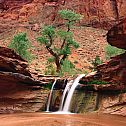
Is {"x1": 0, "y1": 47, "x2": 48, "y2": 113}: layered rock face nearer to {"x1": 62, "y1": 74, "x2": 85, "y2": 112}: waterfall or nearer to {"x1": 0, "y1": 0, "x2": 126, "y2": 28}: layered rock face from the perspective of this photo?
{"x1": 62, "y1": 74, "x2": 85, "y2": 112}: waterfall

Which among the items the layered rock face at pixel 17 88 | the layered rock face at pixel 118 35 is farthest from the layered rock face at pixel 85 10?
the layered rock face at pixel 17 88

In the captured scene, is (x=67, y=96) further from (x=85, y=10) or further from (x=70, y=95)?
(x=85, y=10)

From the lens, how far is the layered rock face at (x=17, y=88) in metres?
21.9

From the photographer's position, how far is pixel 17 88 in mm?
22969

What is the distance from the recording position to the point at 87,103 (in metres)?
21.5

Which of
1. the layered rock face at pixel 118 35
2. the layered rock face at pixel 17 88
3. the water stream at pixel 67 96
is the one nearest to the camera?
the layered rock face at pixel 118 35

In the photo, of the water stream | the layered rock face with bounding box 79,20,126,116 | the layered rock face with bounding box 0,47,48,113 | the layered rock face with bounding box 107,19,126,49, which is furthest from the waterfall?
the layered rock face with bounding box 107,19,126,49

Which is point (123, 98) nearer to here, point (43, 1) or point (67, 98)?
point (67, 98)

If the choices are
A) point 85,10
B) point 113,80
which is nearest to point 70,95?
point 113,80

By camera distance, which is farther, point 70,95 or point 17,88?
point 17,88

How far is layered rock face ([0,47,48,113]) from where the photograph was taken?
21.9 m

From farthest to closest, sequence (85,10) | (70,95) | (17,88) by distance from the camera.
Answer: (85,10) < (17,88) < (70,95)

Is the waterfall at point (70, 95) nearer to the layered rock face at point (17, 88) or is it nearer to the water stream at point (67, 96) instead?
the water stream at point (67, 96)

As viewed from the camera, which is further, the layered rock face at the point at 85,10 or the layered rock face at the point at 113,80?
the layered rock face at the point at 85,10
